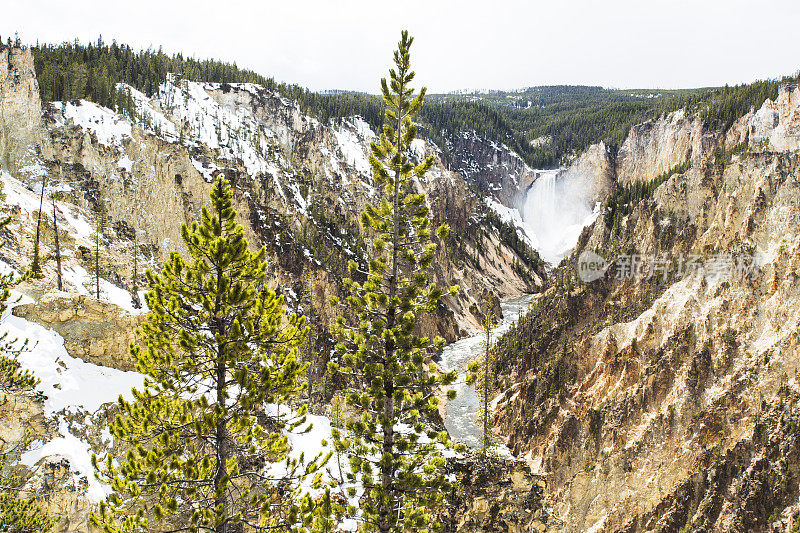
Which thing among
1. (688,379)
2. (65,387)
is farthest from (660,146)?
(65,387)

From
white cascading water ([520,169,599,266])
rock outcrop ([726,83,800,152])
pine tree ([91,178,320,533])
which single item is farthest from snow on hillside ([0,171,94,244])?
white cascading water ([520,169,599,266])

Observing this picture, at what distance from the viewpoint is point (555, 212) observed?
14912 centimetres

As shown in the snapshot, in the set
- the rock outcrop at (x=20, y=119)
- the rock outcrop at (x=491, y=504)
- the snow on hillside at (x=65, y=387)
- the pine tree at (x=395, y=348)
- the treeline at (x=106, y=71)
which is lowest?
the rock outcrop at (x=491, y=504)

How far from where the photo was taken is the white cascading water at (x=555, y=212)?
13812cm

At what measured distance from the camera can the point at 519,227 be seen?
474 ft

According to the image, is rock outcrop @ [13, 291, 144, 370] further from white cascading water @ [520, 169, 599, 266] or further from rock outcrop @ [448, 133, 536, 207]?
rock outcrop @ [448, 133, 536, 207]

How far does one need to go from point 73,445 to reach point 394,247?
17.5 metres

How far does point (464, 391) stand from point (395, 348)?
155ft

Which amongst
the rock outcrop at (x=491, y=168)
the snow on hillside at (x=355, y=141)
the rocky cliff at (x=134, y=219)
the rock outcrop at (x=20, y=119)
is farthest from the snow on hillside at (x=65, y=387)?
the rock outcrop at (x=491, y=168)

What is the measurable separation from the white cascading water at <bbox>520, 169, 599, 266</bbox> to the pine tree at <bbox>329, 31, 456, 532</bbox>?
127291 mm

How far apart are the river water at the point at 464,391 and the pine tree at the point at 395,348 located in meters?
13.3

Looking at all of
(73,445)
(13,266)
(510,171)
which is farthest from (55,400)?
(510,171)

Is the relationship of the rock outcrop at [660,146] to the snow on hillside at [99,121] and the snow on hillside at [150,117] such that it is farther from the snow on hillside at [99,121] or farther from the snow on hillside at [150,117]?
the snow on hillside at [99,121]

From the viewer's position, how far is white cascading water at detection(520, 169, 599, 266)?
5438 inches
